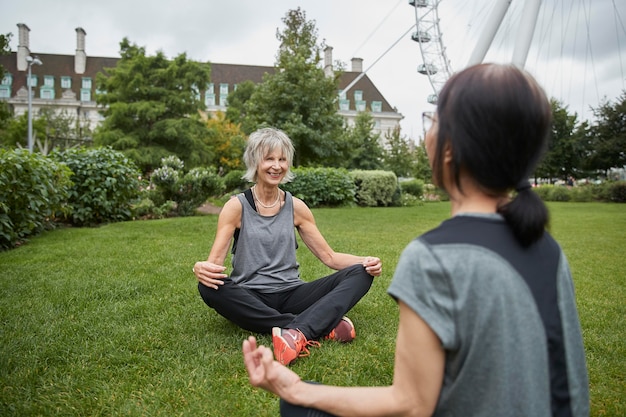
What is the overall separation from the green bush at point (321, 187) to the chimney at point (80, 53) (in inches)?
1885

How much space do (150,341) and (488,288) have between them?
8.72 ft

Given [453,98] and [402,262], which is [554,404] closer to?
[402,262]

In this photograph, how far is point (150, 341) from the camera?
3.10 m

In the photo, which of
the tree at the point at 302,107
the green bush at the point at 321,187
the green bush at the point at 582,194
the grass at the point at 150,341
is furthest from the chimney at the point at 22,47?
the grass at the point at 150,341

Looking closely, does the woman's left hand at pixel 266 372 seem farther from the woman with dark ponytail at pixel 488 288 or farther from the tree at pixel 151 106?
the tree at pixel 151 106

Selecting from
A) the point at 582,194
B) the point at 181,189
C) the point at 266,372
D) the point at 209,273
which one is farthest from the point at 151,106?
the point at 266,372

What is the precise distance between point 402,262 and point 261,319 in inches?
86.2

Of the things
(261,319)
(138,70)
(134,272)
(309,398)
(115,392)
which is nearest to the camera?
(309,398)

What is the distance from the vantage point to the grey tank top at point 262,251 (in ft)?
10.6

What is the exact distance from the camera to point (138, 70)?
24.7 meters

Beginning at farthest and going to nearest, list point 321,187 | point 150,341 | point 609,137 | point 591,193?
point 609,137 → point 591,193 → point 321,187 → point 150,341

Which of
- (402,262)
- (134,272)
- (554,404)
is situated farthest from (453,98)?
(134,272)

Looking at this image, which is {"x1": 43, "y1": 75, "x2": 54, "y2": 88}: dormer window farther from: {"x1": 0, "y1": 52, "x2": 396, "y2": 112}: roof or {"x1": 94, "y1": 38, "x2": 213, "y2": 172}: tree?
{"x1": 94, "y1": 38, "x2": 213, "y2": 172}: tree

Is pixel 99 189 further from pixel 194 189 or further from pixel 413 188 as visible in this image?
pixel 413 188
